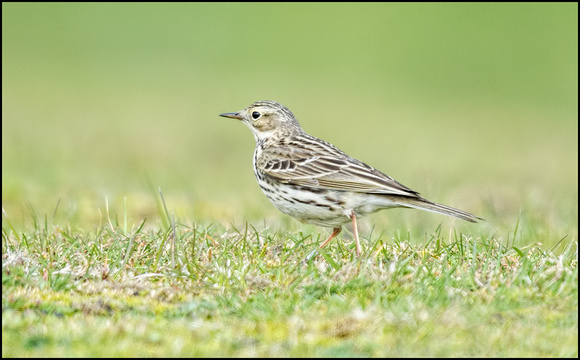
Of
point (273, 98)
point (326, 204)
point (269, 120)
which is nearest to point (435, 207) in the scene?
point (326, 204)

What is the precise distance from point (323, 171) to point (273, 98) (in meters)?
17.2

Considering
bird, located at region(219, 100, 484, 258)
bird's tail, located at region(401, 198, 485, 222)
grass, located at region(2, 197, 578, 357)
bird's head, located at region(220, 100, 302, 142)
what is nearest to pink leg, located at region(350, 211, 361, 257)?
bird, located at region(219, 100, 484, 258)

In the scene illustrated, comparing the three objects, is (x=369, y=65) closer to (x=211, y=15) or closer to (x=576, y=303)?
(x=211, y=15)

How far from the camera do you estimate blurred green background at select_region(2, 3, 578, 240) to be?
44.1ft

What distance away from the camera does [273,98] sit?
25.2 meters

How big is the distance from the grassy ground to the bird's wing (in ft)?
1.60

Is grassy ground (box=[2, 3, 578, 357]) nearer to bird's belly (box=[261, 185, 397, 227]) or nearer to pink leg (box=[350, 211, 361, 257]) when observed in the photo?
pink leg (box=[350, 211, 361, 257])

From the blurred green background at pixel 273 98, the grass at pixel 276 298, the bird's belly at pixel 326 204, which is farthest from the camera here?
the blurred green background at pixel 273 98

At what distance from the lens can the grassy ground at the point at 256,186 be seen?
5.25 m

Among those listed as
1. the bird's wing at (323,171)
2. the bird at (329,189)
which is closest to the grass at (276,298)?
the bird at (329,189)

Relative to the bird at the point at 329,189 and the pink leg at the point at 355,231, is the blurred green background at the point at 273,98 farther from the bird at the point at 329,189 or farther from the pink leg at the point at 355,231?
the pink leg at the point at 355,231

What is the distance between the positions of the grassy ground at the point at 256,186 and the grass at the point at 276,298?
2cm

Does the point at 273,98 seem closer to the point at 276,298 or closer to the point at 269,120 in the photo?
the point at 269,120

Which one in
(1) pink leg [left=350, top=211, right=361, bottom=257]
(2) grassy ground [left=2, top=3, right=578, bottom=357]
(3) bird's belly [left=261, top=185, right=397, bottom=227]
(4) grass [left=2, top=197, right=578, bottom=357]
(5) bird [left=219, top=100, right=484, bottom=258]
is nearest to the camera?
(4) grass [left=2, top=197, right=578, bottom=357]
